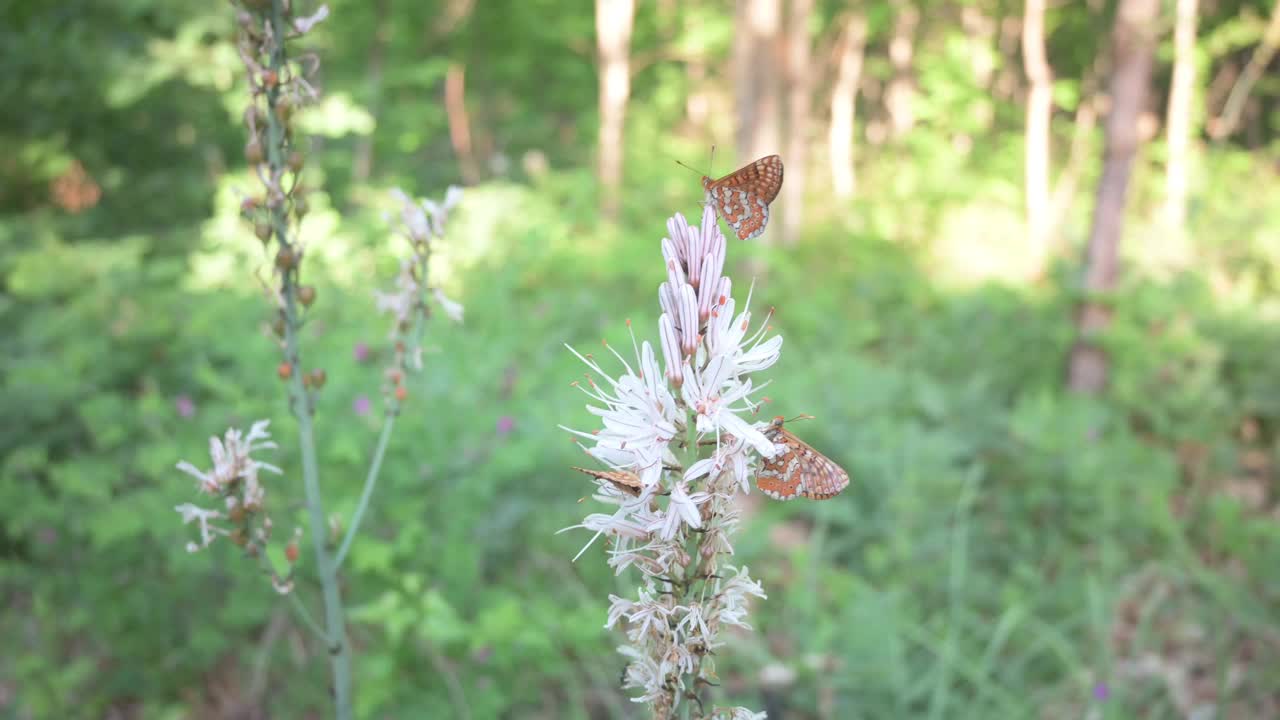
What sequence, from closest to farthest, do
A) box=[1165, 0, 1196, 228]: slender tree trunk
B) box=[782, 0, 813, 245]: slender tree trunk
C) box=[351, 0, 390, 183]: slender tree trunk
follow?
box=[351, 0, 390, 183]: slender tree trunk, box=[1165, 0, 1196, 228]: slender tree trunk, box=[782, 0, 813, 245]: slender tree trunk

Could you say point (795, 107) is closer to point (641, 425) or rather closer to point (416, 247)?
point (416, 247)

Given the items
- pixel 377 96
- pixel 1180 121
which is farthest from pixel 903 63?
pixel 377 96

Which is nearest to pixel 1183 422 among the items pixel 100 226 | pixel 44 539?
pixel 44 539

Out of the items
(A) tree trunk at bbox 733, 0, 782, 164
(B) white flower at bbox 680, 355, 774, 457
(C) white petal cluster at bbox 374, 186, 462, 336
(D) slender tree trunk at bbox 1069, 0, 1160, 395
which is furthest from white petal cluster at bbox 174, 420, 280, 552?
(A) tree trunk at bbox 733, 0, 782, 164

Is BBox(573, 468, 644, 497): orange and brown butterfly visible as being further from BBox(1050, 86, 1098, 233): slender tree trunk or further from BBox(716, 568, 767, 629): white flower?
BBox(1050, 86, 1098, 233): slender tree trunk

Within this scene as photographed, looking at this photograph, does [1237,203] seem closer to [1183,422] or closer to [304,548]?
[1183,422]

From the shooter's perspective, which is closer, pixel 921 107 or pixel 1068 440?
pixel 1068 440

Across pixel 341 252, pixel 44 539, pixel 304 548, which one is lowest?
pixel 44 539
